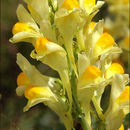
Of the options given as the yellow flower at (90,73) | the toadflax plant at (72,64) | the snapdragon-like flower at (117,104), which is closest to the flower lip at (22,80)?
the toadflax plant at (72,64)

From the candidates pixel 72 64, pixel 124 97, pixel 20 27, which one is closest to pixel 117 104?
pixel 124 97

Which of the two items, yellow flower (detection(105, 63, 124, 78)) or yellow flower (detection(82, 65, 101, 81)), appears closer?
yellow flower (detection(82, 65, 101, 81))

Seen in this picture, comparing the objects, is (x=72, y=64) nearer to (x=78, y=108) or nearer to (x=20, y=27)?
(x=78, y=108)

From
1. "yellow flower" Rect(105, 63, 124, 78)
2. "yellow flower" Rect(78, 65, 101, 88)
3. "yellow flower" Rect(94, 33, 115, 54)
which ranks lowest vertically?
"yellow flower" Rect(105, 63, 124, 78)

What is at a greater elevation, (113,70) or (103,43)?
(103,43)

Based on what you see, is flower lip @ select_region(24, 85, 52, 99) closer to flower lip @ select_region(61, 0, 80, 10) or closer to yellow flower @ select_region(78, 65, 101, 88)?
yellow flower @ select_region(78, 65, 101, 88)

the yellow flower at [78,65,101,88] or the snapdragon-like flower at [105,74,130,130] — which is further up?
the yellow flower at [78,65,101,88]

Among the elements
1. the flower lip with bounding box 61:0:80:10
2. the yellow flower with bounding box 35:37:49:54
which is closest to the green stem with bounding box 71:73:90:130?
the yellow flower with bounding box 35:37:49:54

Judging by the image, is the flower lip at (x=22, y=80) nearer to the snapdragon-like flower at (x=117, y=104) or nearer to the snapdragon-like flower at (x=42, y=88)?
the snapdragon-like flower at (x=42, y=88)
